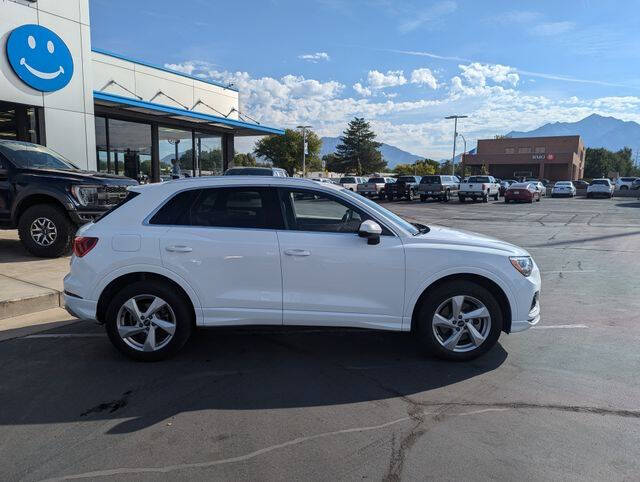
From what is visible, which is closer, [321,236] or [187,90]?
[321,236]

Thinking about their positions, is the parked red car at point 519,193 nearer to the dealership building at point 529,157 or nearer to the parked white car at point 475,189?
the parked white car at point 475,189

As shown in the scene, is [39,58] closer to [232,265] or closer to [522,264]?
[232,265]

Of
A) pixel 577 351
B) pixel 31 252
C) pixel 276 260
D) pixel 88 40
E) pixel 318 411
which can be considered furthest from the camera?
pixel 88 40

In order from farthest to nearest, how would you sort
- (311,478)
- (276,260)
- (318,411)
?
(276,260)
(318,411)
(311,478)

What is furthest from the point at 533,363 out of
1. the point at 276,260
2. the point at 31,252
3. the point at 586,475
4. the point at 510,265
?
the point at 31,252

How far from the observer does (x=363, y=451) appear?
317 cm

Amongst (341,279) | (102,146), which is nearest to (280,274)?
(341,279)

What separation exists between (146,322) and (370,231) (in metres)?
2.24

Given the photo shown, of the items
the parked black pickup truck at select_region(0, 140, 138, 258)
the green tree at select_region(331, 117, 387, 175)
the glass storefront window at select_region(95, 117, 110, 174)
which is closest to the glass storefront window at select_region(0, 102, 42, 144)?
the parked black pickup truck at select_region(0, 140, 138, 258)

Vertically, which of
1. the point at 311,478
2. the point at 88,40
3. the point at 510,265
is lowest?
the point at 311,478

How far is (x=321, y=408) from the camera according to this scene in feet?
12.3

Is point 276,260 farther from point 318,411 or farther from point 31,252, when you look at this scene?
point 31,252

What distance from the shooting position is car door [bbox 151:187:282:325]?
4422mm

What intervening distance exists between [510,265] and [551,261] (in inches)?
254
